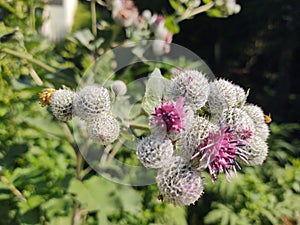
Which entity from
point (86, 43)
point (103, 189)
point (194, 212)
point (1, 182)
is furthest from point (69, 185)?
point (194, 212)

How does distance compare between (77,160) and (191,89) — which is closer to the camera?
(191,89)

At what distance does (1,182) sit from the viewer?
1919 millimetres

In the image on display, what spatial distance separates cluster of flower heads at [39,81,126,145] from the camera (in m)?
1.12

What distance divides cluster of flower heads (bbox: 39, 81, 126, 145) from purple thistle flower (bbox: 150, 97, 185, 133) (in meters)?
0.14

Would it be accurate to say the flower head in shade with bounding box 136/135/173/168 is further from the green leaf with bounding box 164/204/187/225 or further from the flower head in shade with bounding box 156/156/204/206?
the green leaf with bounding box 164/204/187/225

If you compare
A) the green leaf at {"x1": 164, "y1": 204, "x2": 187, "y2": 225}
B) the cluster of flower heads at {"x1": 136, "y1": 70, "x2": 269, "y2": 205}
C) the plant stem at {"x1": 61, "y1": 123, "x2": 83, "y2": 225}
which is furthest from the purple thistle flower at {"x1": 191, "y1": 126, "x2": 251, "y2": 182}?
the green leaf at {"x1": 164, "y1": 204, "x2": 187, "y2": 225}

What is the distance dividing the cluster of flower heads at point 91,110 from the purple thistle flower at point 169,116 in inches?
5.6

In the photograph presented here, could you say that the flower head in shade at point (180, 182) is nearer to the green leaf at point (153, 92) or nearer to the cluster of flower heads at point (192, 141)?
the cluster of flower heads at point (192, 141)

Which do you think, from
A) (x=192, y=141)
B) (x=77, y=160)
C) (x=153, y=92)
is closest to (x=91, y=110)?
(x=153, y=92)

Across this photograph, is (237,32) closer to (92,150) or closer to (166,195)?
(92,150)

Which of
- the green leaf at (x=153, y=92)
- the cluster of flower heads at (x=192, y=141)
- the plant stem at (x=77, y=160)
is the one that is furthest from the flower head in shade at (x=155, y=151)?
the plant stem at (x=77, y=160)

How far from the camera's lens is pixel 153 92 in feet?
3.67

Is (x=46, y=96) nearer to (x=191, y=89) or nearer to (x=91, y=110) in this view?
(x=91, y=110)

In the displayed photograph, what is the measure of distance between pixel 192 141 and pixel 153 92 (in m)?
0.19
